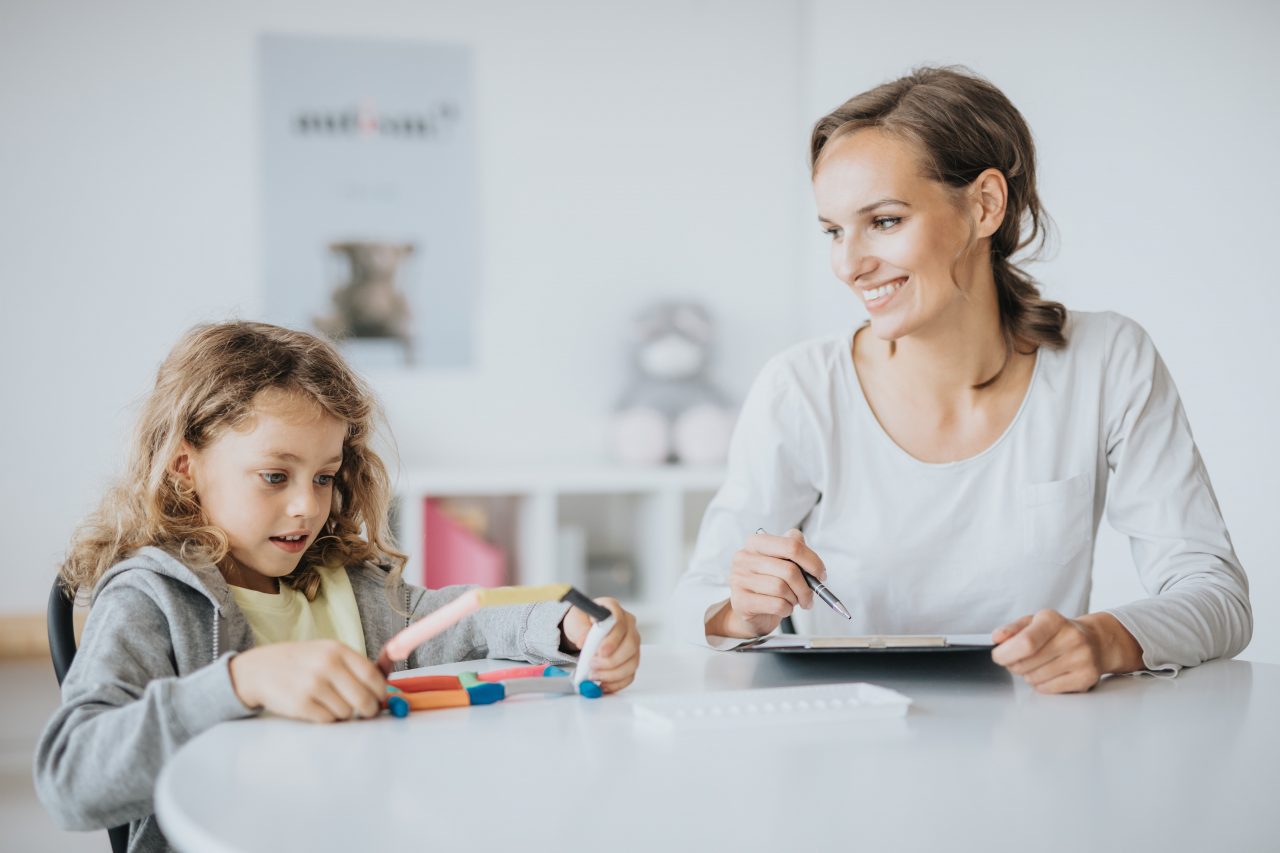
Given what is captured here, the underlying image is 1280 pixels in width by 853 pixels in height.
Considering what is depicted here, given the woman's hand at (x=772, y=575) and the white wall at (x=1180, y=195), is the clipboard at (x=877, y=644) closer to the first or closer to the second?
the woman's hand at (x=772, y=575)

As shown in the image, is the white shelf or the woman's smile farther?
the white shelf

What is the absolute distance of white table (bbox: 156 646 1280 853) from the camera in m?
0.70

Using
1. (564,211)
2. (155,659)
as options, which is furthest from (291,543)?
(564,211)

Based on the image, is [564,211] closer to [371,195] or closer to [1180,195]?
[371,195]

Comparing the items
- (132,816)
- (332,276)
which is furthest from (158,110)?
(132,816)

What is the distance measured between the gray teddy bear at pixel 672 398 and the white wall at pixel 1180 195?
1.02 metres

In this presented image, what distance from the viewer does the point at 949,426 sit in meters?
1.53

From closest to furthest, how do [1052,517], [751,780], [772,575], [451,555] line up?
1. [751,780]
2. [772,575]
3. [1052,517]
4. [451,555]

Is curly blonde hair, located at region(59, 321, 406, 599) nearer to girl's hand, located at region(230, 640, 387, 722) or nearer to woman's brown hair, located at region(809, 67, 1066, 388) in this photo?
girl's hand, located at region(230, 640, 387, 722)

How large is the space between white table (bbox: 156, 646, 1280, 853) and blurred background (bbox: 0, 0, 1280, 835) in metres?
1.40

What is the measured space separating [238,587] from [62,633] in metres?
0.19

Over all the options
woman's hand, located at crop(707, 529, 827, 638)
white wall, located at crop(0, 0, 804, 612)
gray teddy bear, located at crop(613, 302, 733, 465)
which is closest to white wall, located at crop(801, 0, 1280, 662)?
white wall, located at crop(0, 0, 804, 612)

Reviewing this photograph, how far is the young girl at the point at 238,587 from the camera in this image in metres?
0.93

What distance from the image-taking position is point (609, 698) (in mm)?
1071
